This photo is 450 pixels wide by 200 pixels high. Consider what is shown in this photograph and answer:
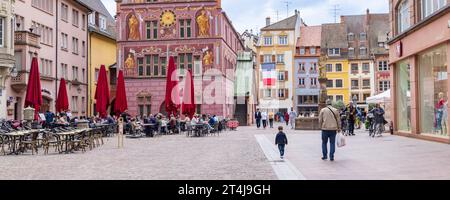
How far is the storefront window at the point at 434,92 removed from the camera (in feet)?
79.2

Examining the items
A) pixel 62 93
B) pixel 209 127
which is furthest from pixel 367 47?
pixel 62 93

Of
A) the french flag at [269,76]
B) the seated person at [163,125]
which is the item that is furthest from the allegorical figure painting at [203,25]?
the french flag at [269,76]

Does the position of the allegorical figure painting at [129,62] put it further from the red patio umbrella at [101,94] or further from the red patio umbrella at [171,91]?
the red patio umbrella at [101,94]

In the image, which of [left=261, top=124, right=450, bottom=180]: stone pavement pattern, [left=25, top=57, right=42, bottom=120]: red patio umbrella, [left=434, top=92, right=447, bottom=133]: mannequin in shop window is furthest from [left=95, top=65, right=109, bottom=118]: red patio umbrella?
[left=434, top=92, right=447, bottom=133]: mannequin in shop window

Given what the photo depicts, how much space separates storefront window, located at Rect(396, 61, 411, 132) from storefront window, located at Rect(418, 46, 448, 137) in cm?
208

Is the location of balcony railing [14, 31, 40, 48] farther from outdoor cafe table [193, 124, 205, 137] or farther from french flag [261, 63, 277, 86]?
french flag [261, 63, 277, 86]

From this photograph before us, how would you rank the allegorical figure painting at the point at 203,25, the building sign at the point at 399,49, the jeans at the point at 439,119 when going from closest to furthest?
the jeans at the point at 439,119 → the building sign at the point at 399,49 → the allegorical figure painting at the point at 203,25

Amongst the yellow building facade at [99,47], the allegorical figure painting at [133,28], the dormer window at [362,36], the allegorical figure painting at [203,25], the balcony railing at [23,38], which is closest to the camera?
the balcony railing at [23,38]

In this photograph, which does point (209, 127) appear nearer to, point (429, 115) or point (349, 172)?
point (429, 115)

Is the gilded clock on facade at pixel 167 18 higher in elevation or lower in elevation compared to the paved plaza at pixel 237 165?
higher

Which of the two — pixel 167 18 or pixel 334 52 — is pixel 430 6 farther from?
pixel 334 52

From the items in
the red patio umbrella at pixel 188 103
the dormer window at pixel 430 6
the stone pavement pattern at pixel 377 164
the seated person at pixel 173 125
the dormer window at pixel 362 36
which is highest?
the dormer window at pixel 362 36

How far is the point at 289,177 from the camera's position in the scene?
1273 cm
